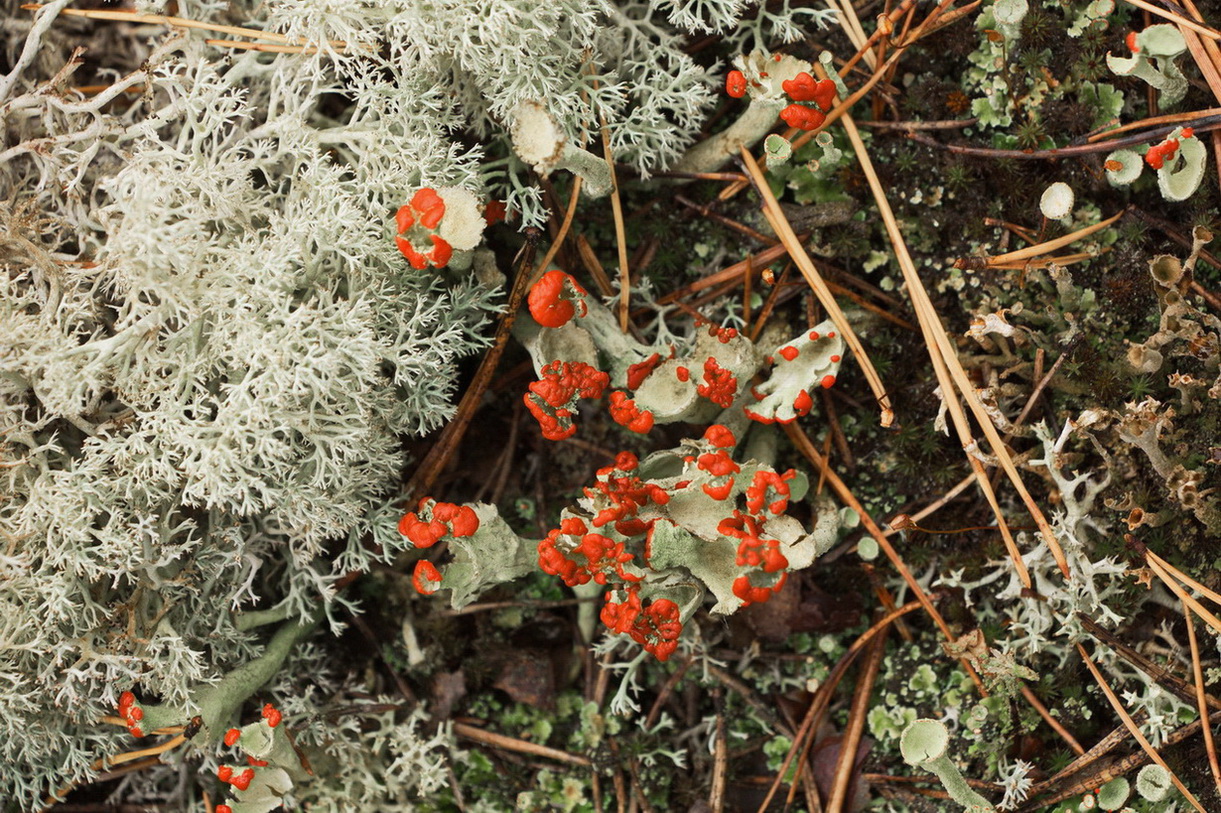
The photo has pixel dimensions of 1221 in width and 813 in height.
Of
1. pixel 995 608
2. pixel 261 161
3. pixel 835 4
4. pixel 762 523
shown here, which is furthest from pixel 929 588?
pixel 261 161

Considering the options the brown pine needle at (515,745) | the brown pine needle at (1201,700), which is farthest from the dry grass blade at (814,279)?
the brown pine needle at (515,745)

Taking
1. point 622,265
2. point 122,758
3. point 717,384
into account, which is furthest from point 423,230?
point 122,758

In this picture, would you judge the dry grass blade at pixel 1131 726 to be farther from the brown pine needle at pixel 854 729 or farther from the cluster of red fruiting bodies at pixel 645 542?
the cluster of red fruiting bodies at pixel 645 542

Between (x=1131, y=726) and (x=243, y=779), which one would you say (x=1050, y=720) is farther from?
(x=243, y=779)

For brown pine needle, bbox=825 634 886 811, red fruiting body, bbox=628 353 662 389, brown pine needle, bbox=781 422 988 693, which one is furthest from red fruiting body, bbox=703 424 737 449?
brown pine needle, bbox=825 634 886 811

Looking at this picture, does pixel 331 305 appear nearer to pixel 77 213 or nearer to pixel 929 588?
pixel 77 213

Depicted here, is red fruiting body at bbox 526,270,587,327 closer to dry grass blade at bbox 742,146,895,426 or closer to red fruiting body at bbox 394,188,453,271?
red fruiting body at bbox 394,188,453,271
